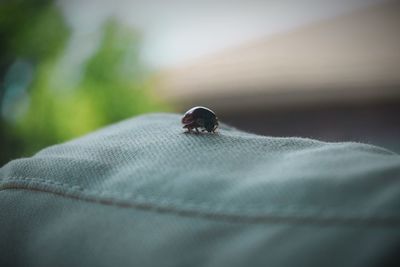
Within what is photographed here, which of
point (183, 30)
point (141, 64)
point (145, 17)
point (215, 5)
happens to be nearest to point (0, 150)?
point (141, 64)

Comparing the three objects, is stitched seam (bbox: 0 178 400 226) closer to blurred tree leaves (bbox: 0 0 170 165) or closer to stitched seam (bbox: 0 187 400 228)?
stitched seam (bbox: 0 187 400 228)

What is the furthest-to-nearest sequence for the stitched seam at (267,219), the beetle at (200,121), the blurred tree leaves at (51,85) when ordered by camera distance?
the blurred tree leaves at (51,85), the beetle at (200,121), the stitched seam at (267,219)

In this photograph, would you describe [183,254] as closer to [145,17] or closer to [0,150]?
[0,150]

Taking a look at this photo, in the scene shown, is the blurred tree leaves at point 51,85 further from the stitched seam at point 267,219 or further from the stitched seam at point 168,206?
the stitched seam at point 267,219

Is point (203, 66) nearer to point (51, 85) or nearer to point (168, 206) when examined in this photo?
point (51, 85)

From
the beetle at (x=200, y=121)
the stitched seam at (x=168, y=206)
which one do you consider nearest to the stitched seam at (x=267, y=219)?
the stitched seam at (x=168, y=206)

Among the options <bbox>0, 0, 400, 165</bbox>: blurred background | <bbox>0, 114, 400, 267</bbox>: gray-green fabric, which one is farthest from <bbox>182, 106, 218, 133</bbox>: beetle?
<bbox>0, 0, 400, 165</bbox>: blurred background
